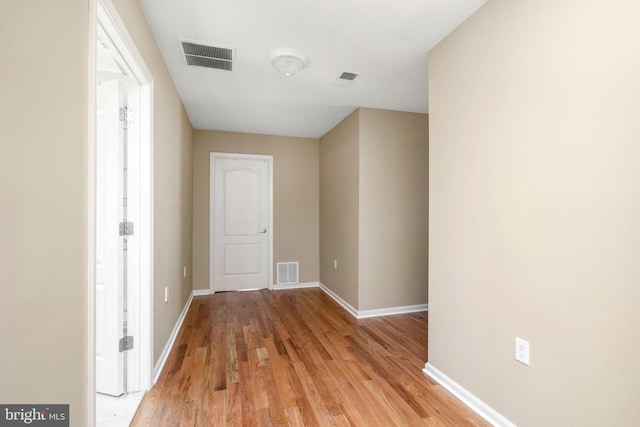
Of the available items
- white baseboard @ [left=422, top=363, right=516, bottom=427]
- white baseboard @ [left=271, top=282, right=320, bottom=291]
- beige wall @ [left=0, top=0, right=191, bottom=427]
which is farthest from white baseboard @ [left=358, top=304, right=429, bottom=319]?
beige wall @ [left=0, top=0, right=191, bottom=427]

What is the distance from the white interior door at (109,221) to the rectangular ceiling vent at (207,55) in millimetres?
645

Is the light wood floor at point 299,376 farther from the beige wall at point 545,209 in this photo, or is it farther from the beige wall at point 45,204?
the beige wall at point 45,204

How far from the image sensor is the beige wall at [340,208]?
3602 mm

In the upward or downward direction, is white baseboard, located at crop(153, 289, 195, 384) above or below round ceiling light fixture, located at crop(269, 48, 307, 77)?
below

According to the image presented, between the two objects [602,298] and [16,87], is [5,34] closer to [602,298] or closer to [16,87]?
[16,87]

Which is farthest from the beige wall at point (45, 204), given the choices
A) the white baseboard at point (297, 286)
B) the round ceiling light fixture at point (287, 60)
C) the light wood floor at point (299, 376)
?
the white baseboard at point (297, 286)

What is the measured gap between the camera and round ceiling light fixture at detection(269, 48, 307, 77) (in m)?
2.28

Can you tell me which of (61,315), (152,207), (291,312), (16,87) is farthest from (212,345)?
(16,87)

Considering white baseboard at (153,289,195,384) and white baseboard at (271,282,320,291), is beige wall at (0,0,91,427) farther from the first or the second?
white baseboard at (271,282,320,291)

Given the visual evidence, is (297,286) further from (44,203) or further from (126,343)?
(44,203)


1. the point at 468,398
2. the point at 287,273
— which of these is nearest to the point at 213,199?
the point at 287,273

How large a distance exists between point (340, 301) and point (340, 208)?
127 centimetres

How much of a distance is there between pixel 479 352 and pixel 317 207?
3.50 metres

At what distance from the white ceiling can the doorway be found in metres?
0.53
